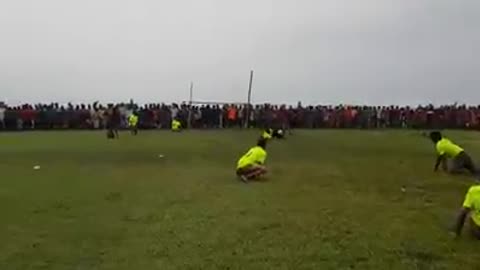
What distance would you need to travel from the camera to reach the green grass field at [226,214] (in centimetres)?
1244

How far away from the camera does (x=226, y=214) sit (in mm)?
16641

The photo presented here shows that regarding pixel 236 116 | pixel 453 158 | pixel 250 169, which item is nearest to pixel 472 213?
pixel 250 169

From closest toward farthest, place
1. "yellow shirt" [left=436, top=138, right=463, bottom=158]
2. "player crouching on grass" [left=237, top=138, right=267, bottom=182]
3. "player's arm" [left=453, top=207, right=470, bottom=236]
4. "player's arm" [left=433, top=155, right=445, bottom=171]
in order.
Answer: "player's arm" [left=453, top=207, right=470, bottom=236] → "player crouching on grass" [left=237, top=138, right=267, bottom=182] → "yellow shirt" [left=436, top=138, right=463, bottom=158] → "player's arm" [left=433, top=155, right=445, bottom=171]

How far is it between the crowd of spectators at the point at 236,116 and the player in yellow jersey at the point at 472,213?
145 ft

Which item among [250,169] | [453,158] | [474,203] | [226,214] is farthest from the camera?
[453,158]

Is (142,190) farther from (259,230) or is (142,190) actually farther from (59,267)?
(59,267)

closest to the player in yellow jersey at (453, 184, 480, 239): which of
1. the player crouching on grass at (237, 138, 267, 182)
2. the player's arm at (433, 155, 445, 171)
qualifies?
the player crouching on grass at (237, 138, 267, 182)

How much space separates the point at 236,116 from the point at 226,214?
143ft

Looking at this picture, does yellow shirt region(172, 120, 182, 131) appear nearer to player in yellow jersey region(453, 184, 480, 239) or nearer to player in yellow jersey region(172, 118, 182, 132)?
player in yellow jersey region(172, 118, 182, 132)

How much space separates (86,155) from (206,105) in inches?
1174

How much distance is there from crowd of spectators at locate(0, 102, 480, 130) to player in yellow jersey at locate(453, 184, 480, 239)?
44.3m

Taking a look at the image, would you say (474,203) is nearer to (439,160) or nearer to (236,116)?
(439,160)

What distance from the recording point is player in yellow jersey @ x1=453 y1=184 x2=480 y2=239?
13553 millimetres

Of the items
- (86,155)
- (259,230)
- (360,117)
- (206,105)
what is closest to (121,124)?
(206,105)
